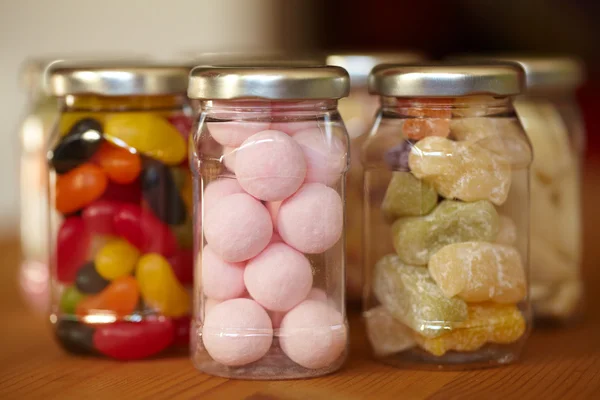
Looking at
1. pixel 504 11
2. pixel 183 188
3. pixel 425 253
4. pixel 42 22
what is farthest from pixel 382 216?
pixel 504 11

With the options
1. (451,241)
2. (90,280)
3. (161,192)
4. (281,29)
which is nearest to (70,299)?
(90,280)

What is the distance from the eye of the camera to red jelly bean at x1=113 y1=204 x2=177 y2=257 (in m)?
0.78

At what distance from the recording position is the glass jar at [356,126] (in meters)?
0.98

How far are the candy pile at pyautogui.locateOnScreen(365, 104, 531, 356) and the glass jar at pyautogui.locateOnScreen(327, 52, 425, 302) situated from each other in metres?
0.23

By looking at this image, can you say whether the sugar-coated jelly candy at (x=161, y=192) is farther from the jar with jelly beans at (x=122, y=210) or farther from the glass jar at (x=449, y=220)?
the glass jar at (x=449, y=220)

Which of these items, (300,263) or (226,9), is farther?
(226,9)

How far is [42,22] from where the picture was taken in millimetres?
1956

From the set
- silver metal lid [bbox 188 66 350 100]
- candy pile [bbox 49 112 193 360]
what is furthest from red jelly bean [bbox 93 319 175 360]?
silver metal lid [bbox 188 66 350 100]

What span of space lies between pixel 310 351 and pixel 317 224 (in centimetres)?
10

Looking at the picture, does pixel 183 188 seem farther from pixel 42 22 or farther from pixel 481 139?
pixel 42 22

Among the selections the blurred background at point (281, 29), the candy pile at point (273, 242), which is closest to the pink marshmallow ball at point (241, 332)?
the candy pile at point (273, 242)

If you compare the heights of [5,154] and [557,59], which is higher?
[557,59]

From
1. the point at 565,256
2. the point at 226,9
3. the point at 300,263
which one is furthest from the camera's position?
the point at 226,9

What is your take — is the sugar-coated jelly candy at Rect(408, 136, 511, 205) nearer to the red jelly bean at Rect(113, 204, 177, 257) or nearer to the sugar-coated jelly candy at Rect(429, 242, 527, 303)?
the sugar-coated jelly candy at Rect(429, 242, 527, 303)
